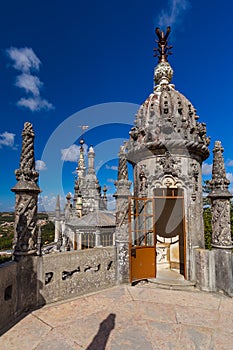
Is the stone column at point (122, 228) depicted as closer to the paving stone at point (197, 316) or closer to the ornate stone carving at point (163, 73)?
the paving stone at point (197, 316)

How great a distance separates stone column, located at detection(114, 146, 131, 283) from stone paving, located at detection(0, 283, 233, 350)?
0.82 metres

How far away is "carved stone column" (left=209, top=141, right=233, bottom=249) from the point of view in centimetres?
608

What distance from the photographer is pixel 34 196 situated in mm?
5043

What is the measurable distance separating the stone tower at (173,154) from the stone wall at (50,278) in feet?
8.93

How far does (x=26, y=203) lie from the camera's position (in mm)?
4891

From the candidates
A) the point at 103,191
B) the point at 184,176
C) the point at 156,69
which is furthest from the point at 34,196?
the point at 103,191

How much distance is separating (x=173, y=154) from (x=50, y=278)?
551cm

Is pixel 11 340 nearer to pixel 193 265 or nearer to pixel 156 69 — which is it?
pixel 193 265

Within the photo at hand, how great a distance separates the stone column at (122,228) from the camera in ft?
21.2

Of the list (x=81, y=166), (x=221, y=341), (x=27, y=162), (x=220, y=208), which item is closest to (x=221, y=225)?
(x=220, y=208)

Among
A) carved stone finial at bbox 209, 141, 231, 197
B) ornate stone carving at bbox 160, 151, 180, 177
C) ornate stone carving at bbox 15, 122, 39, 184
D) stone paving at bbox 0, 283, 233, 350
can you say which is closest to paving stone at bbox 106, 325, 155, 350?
stone paving at bbox 0, 283, 233, 350

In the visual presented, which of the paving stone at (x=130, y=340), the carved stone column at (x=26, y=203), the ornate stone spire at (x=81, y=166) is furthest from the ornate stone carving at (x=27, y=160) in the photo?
the ornate stone spire at (x=81, y=166)

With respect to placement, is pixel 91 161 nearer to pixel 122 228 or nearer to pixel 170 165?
pixel 170 165

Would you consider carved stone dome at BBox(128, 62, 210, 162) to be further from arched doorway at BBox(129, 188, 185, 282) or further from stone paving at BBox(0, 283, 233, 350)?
stone paving at BBox(0, 283, 233, 350)
